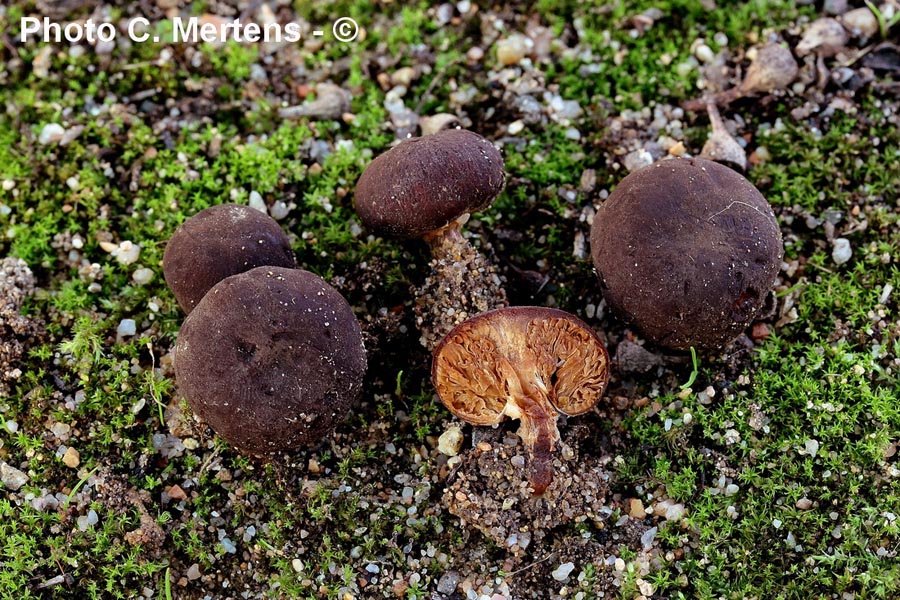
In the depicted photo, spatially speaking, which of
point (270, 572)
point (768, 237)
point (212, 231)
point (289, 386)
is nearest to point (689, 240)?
point (768, 237)

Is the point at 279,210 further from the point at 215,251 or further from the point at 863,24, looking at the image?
the point at 863,24

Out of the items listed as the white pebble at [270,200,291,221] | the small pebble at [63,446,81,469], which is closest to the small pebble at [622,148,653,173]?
the white pebble at [270,200,291,221]

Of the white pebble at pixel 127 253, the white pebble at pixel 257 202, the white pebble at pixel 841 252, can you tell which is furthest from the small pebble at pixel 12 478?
the white pebble at pixel 841 252

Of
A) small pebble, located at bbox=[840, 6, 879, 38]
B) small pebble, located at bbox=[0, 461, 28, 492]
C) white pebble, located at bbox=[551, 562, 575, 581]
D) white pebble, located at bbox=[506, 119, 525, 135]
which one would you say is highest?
small pebble, located at bbox=[840, 6, 879, 38]

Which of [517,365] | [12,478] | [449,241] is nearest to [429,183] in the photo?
[449,241]

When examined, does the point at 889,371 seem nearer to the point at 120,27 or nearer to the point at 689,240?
the point at 689,240

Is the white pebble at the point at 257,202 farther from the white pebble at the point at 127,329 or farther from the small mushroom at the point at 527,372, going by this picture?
the small mushroom at the point at 527,372

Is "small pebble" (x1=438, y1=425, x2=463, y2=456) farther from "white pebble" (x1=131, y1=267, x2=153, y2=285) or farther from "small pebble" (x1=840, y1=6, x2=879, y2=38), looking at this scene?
"small pebble" (x1=840, y1=6, x2=879, y2=38)
